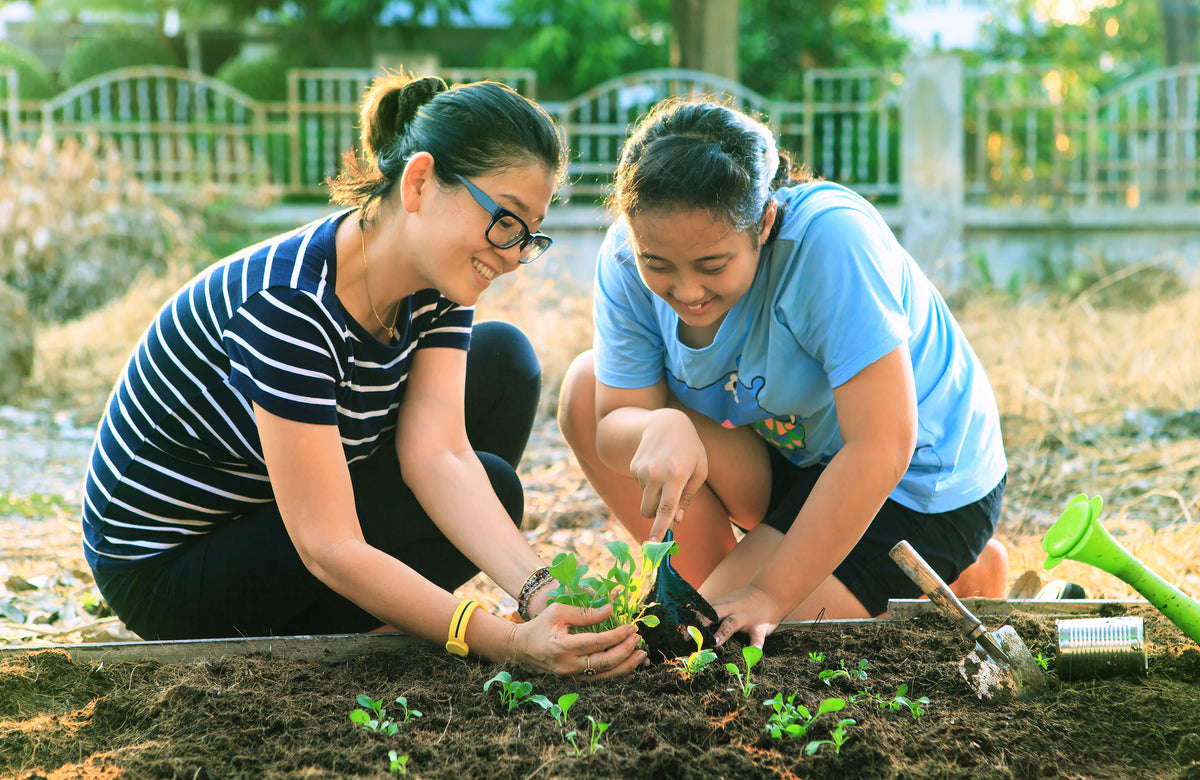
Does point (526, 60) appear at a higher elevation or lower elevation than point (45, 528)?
higher

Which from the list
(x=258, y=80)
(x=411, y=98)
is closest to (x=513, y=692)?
(x=411, y=98)

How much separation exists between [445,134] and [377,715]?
100 centimetres

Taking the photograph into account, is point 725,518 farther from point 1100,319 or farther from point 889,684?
point 1100,319

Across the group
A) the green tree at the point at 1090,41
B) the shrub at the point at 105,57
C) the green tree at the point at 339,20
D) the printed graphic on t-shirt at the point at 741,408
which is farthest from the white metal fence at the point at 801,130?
the printed graphic on t-shirt at the point at 741,408

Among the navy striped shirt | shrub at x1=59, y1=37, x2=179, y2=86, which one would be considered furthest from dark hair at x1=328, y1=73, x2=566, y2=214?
shrub at x1=59, y1=37, x2=179, y2=86

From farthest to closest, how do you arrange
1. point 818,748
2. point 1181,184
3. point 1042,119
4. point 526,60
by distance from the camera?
point 526,60 < point 1042,119 < point 1181,184 < point 818,748

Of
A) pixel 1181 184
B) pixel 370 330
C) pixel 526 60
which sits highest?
pixel 526 60

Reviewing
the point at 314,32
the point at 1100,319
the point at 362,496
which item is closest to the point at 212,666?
the point at 362,496

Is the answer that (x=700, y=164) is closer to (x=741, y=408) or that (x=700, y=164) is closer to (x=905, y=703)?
(x=741, y=408)

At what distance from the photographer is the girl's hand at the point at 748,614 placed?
5.74 feet

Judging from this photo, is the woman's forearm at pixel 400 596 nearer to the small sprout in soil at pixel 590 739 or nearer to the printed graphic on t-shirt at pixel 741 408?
the small sprout in soil at pixel 590 739

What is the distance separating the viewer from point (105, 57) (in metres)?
13.0

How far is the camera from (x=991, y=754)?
4.52ft

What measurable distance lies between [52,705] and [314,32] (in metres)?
13.1
